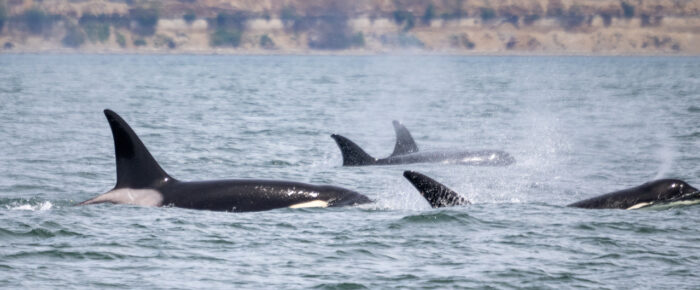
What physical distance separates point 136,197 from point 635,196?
25.2 feet

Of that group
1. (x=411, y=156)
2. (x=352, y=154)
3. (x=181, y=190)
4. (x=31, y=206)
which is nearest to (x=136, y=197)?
(x=181, y=190)

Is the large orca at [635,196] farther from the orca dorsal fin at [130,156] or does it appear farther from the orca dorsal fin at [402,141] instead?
the orca dorsal fin at [402,141]

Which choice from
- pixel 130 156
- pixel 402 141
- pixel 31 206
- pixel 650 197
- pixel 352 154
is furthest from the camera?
pixel 402 141

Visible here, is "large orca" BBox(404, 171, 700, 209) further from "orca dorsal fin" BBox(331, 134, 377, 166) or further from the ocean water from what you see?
"orca dorsal fin" BBox(331, 134, 377, 166)

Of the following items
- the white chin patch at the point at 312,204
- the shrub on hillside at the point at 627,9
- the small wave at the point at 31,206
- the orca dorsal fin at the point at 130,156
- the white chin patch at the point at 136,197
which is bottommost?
the small wave at the point at 31,206

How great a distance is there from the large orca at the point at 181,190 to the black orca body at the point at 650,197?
13.6ft

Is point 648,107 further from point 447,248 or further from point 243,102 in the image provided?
point 447,248

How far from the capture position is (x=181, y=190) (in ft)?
57.6

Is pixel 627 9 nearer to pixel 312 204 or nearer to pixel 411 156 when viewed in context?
pixel 411 156

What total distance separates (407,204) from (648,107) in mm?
36786

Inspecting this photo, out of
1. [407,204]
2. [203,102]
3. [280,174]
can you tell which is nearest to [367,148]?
[280,174]

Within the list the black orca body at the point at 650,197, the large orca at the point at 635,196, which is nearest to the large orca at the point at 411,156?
the large orca at the point at 635,196

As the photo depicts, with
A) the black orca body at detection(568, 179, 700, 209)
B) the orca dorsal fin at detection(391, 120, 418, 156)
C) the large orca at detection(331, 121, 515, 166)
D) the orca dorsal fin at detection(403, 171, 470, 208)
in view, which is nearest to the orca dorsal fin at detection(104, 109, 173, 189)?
the orca dorsal fin at detection(403, 171, 470, 208)

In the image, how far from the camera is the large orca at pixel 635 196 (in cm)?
1775
